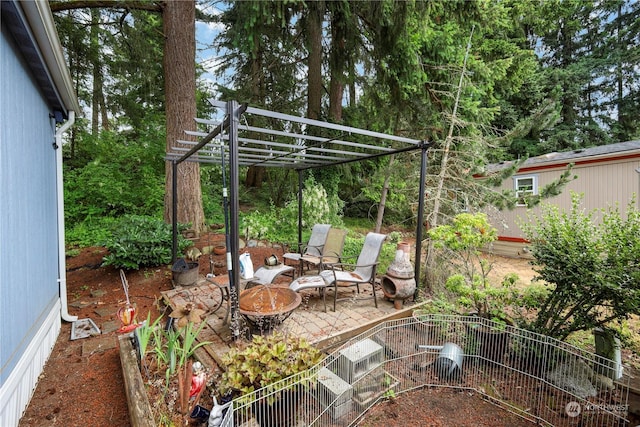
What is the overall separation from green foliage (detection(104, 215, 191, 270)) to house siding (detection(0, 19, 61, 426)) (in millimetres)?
1373

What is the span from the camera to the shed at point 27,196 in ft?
6.29

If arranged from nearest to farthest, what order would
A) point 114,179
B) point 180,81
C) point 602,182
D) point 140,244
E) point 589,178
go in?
point 140,244
point 180,81
point 114,179
point 602,182
point 589,178

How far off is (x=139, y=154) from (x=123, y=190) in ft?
3.83

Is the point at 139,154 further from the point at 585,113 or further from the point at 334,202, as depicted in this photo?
Answer: the point at 585,113

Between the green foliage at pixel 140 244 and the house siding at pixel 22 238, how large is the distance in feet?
4.50

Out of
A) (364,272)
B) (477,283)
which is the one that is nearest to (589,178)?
(477,283)

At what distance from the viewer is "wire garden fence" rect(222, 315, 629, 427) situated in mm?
1934

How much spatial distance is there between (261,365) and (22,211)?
2.37m

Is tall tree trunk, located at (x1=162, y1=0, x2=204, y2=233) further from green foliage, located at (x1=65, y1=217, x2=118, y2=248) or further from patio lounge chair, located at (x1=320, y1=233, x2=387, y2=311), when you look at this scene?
patio lounge chair, located at (x1=320, y1=233, x2=387, y2=311)

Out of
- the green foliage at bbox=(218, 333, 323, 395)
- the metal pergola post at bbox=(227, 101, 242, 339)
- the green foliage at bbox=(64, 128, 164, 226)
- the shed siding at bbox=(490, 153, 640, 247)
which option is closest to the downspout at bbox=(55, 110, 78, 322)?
the metal pergola post at bbox=(227, 101, 242, 339)

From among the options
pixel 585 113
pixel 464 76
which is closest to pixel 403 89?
pixel 464 76

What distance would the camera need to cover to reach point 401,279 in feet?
12.1

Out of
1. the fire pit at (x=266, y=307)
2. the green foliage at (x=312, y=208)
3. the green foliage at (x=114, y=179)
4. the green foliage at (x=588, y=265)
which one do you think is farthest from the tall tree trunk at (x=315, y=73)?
the green foliage at (x=588, y=265)

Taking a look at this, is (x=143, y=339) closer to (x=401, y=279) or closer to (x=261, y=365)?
(x=261, y=365)
